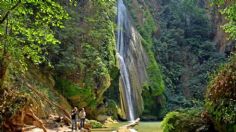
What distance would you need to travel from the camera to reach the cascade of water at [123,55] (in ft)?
105

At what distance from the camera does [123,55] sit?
35156 millimetres

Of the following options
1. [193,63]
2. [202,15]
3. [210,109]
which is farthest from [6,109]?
[202,15]

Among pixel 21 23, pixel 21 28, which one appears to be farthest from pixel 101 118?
pixel 21 28

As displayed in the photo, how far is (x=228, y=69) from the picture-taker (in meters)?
9.61

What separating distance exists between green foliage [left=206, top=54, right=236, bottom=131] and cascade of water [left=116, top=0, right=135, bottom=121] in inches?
856

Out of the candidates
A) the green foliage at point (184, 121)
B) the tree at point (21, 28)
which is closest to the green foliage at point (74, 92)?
the tree at point (21, 28)

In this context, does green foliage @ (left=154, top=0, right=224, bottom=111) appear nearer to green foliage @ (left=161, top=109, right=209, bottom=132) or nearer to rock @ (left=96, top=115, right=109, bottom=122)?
rock @ (left=96, top=115, right=109, bottom=122)

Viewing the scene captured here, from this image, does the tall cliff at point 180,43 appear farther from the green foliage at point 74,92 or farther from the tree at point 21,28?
the tree at point 21,28

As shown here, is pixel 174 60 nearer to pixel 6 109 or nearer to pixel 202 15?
pixel 202 15

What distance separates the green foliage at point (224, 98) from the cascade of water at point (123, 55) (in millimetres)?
21742

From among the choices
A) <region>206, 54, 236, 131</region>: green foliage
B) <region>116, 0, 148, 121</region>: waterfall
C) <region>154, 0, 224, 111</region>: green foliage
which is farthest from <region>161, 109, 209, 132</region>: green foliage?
<region>154, 0, 224, 111</region>: green foliage

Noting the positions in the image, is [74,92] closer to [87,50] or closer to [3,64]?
[87,50]

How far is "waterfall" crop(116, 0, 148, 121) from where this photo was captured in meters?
32.1

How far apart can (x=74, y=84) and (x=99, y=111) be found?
3.47 metres
